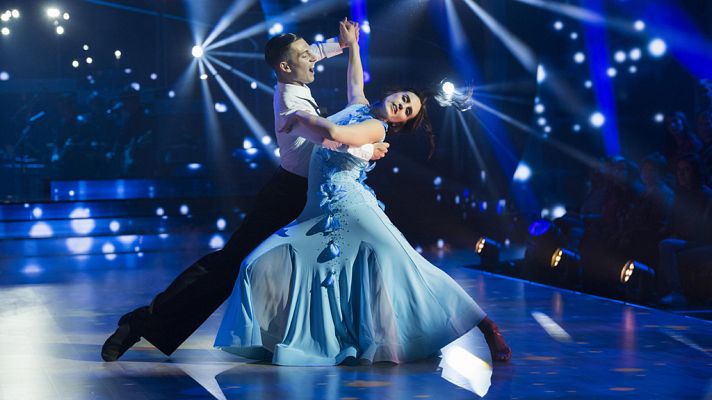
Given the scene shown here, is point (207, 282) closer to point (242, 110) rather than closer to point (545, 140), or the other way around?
point (545, 140)

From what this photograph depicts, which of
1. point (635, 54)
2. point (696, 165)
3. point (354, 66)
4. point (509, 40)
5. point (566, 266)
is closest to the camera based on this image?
point (354, 66)

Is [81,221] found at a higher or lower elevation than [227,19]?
lower

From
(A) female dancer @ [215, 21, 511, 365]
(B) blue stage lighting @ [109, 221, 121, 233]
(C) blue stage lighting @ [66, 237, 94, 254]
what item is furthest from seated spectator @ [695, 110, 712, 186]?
(B) blue stage lighting @ [109, 221, 121, 233]

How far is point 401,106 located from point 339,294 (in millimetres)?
843

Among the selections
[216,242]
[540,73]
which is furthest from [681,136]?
[216,242]

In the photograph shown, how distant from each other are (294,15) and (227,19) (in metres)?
1.83

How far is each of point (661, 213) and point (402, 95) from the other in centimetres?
305

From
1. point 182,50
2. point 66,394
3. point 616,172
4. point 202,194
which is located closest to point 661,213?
point 616,172

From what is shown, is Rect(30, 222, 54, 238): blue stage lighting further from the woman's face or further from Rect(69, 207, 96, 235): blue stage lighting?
the woman's face

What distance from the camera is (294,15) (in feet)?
50.9

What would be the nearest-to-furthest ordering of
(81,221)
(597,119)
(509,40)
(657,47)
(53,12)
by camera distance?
(657,47), (597,119), (509,40), (81,221), (53,12)

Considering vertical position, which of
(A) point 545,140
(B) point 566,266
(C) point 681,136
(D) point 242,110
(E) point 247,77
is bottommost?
(B) point 566,266

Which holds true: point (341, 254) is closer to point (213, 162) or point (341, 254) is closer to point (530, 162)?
point (530, 162)

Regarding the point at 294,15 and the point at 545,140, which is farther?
the point at 294,15
